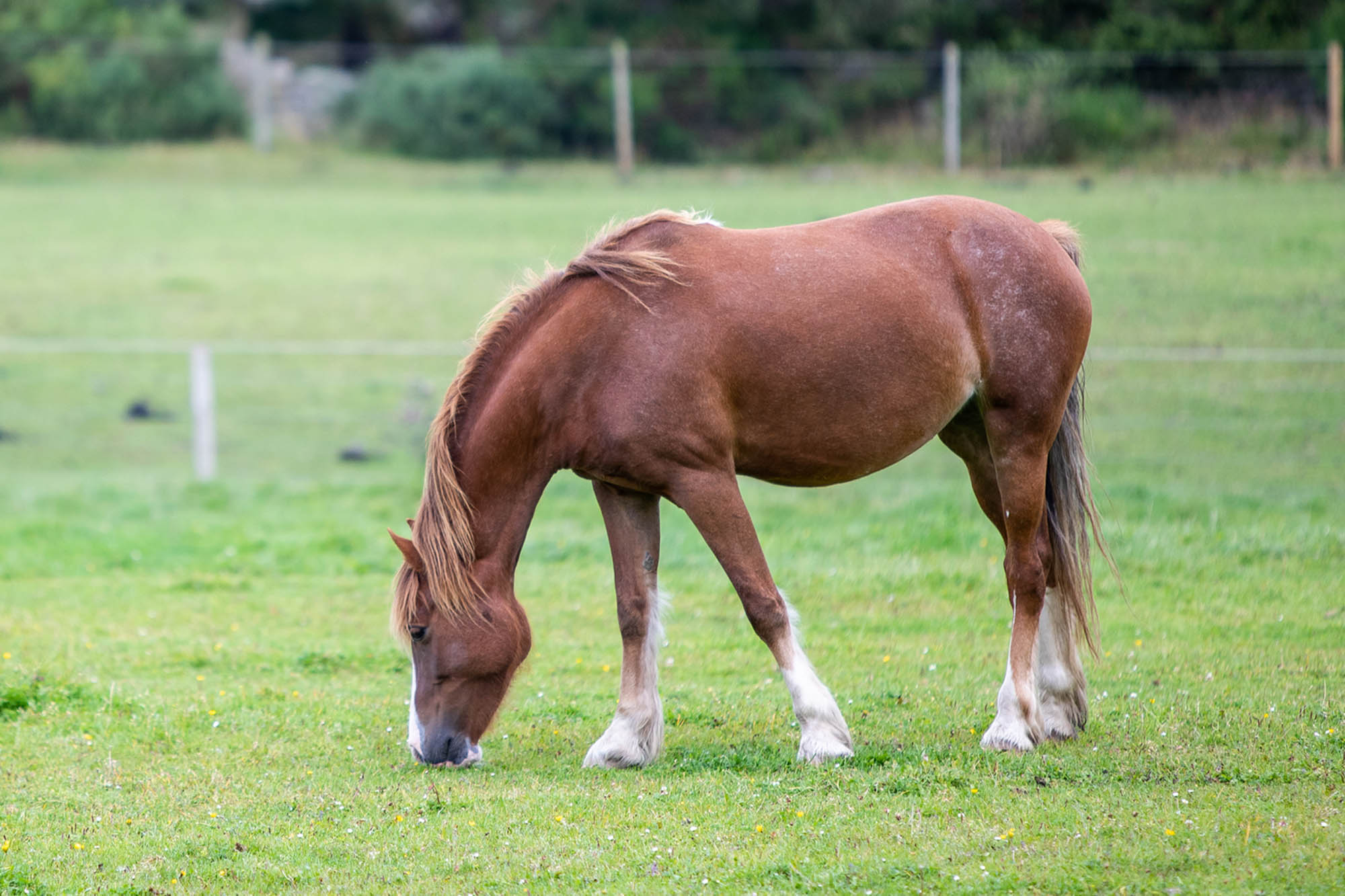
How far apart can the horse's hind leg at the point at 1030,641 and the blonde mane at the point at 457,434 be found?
4.83ft

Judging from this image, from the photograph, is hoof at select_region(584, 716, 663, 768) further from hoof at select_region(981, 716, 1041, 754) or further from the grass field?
hoof at select_region(981, 716, 1041, 754)

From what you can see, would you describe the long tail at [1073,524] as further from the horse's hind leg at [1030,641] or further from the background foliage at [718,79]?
the background foliage at [718,79]

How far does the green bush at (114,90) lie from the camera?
1015 inches

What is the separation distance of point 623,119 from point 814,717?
1976 cm

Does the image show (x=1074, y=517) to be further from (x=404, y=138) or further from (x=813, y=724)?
(x=404, y=138)

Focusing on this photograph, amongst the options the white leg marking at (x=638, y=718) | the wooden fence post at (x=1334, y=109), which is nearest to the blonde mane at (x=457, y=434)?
the white leg marking at (x=638, y=718)

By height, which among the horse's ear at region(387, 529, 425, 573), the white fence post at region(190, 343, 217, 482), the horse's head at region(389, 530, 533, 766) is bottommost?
the white fence post at region(190, 343, 217, 482)

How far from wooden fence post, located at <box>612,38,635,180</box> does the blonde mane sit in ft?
56.8

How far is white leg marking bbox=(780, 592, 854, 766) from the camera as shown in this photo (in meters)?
4.77

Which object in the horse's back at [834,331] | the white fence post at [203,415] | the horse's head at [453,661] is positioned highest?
the horse's back at [834,331]

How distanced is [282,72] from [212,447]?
1807 centimetres

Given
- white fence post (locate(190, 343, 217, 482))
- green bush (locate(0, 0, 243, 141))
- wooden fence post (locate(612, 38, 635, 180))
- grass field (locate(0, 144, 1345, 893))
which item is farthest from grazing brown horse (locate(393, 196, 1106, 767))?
green bush (locate(0, 0, 243, 141))

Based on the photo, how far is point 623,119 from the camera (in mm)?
23344

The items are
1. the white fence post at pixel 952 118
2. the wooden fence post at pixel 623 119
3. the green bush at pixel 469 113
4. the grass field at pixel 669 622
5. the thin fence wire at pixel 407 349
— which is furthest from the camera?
the green bush at pixel 469 113
